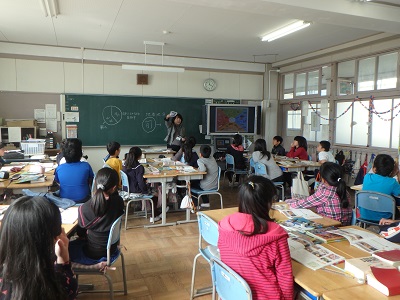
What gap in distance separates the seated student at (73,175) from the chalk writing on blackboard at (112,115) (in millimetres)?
3911

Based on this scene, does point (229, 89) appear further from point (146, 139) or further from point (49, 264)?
point (49, 264)

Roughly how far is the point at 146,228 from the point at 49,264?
10.5ft

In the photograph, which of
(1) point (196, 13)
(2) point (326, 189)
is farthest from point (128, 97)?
(2) point (326, 189)

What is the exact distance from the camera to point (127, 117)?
7395mm

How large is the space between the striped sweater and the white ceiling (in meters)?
2.76

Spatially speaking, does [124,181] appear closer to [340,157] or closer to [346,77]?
[340,157]

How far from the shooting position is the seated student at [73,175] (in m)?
3.38

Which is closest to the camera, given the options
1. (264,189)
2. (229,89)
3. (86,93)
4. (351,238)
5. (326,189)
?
(264,189)

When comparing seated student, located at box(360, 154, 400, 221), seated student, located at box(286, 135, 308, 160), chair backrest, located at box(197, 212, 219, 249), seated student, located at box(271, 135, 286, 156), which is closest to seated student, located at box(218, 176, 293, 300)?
chair backrest, located at box(197, 212, 219, 249)

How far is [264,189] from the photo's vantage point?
1.76m

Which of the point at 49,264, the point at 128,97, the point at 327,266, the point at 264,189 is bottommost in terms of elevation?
the point at 327,266

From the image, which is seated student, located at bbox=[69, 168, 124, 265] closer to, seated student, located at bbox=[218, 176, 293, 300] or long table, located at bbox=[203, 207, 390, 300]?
seated student, located at bbox=[218, 176, 293, 300]

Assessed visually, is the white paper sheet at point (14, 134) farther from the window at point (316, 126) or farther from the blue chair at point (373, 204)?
the window at point (316, 126)

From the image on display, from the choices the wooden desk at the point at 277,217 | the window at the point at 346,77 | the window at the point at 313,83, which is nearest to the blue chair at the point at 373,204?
the wooden desk at the point at 277,217
